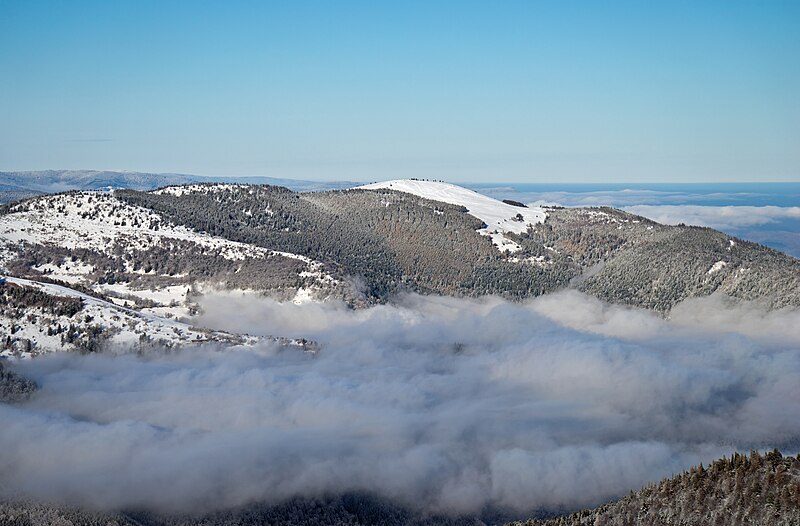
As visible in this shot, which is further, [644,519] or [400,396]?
[400,396]

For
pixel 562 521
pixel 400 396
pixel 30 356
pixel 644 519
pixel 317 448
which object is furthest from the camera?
pixel 400 396

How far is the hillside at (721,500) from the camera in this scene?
340ft

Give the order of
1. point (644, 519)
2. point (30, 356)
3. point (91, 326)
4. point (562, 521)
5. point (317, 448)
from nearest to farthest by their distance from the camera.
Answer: point (644, 519) → point (562, 521) → point (30, 356) → point (91, 326) → point (317, 448)

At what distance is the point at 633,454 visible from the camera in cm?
19975

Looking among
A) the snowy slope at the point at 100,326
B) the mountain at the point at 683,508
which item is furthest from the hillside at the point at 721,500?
the snowy slope at the point at 100,326

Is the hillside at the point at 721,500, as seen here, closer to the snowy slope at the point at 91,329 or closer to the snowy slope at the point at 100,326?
the snowy slope at the point at 91,329

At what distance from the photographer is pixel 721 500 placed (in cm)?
10888

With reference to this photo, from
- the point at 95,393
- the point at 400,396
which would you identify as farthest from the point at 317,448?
the point at 95,393

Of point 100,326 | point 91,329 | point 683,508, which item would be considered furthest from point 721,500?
point 100,326

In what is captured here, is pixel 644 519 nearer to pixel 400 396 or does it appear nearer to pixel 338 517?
pixel 338 517

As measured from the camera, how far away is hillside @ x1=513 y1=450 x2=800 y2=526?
4080 inches

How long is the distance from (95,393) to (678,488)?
100322mm

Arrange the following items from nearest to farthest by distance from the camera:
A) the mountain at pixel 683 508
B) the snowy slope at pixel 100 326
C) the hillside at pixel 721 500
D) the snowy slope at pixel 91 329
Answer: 1. the hillside at pixel 721 500
2. the mountain at pixel 683 508
3. the snowy slope at pixel 91 329
4. the snowy slope at pixel 100 326

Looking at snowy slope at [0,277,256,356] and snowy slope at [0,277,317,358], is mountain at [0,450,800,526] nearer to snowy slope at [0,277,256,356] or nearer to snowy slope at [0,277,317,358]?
snowy slope at [0,277,317,358]
